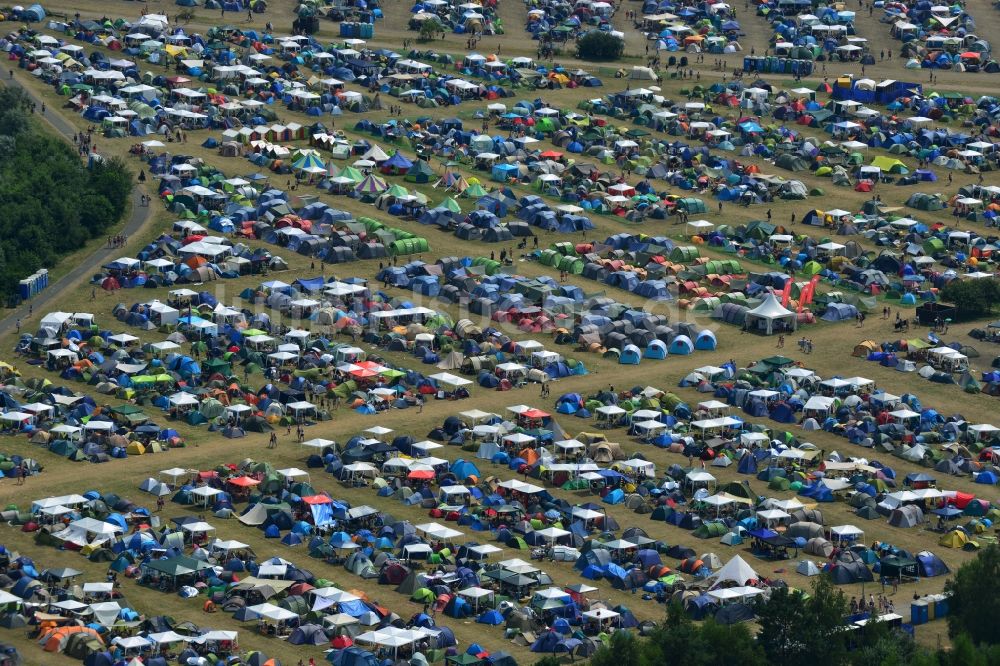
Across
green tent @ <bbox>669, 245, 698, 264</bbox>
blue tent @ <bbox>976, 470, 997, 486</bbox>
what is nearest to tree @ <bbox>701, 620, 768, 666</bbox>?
blue tent @ <bbox>976, 470, 997, 486</bbox>

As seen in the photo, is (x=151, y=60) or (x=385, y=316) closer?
(x=385, y=316)

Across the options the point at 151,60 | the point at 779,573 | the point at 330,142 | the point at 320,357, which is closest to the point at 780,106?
the point at 330,142

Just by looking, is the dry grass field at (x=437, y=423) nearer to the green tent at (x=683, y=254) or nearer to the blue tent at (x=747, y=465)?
the blue tent at (x=747, y=465)

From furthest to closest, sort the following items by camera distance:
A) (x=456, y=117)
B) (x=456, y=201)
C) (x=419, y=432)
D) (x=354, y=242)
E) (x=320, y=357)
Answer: (x=456, y=117), (x=456, y=201), (x=354, y=242), (x=320, y=357), (x=419, y=432)

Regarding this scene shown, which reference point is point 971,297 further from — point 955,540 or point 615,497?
point 615,497

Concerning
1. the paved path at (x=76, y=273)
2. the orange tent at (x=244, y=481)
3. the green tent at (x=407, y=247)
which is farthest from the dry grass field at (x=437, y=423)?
the orange tent at (x=244, y=481)

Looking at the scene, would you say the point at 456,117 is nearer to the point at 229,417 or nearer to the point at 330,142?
the point at 330,142
